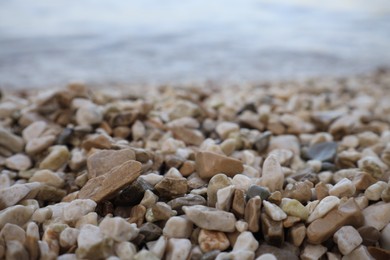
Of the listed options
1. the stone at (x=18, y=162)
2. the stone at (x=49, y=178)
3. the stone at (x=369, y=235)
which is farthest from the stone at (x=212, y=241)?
the stone at (x=18, y=162)

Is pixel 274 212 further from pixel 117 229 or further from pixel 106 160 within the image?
pixel 106 160

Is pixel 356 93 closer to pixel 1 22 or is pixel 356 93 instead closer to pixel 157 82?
pixel 157 82

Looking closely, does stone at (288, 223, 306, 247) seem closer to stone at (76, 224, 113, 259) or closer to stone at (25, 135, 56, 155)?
stone at (76, 224, 113, 259)

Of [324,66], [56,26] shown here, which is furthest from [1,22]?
[324,66]

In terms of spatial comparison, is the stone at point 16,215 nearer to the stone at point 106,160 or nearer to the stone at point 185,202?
the stone at point 106,160

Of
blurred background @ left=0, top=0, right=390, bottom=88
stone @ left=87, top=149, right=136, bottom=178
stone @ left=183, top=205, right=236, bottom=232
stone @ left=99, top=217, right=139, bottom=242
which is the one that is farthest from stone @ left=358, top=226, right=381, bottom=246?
blurred background @ left=0, top=0, right=390, bottom=88

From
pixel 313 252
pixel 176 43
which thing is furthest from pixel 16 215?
pixel 176 43
